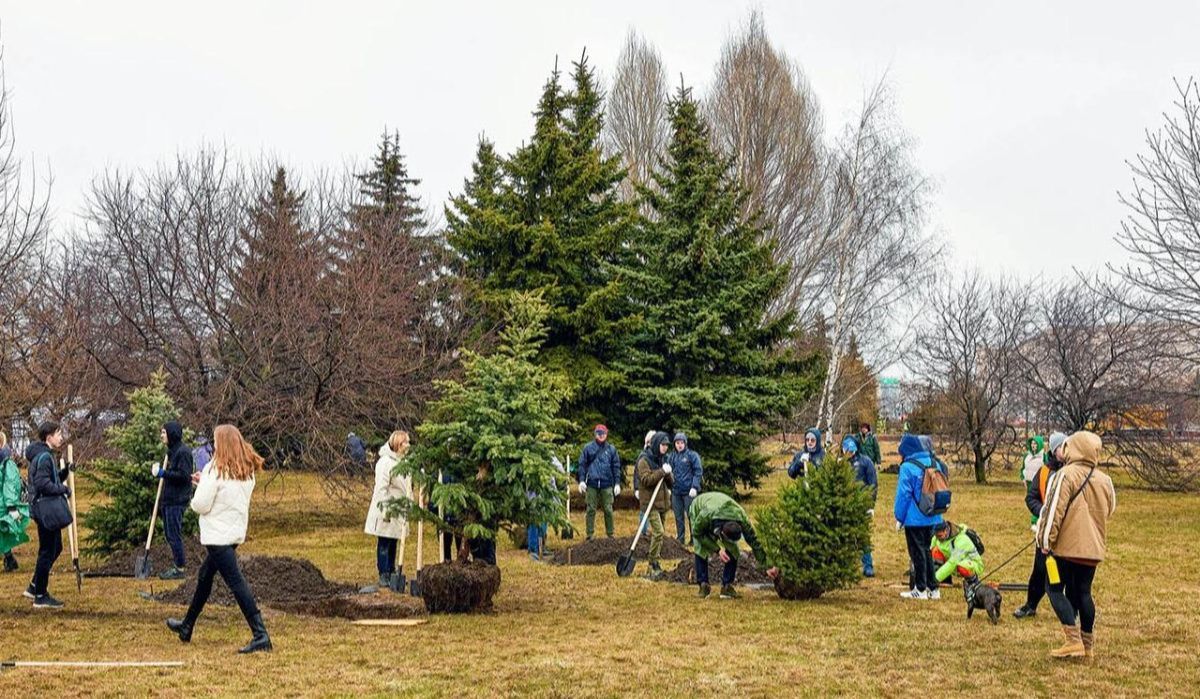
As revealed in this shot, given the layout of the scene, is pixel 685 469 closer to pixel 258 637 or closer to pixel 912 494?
pixel 912 494

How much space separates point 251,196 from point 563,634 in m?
19.2

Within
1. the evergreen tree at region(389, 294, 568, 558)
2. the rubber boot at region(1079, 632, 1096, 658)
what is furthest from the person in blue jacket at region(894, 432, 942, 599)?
the evergreen tree at region(389, 294, 568, 558)

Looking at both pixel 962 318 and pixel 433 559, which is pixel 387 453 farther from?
pixel 962 318

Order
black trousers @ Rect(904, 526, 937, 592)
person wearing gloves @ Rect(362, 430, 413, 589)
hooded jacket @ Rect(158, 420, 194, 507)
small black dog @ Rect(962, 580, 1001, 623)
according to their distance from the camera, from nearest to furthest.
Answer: small black dog @ Rect(962, 580, 1001, 623) < black trousers @ Rect(904, 526, 937, 592) < person wearing gloves @ Rect(362, 430, 413, 589) < hooded jacket @ Rect(158, 420, 194, 507)

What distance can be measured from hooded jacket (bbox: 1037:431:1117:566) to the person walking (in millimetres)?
5930

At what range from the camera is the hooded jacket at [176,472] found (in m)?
12.4

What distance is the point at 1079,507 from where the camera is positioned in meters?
8.12

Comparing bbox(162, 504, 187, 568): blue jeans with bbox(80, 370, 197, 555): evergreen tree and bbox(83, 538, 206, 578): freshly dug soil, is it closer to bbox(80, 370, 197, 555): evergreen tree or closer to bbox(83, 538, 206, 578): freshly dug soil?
bbox(83, 538, 206, 578): freshly dug soil

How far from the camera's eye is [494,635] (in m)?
9.57

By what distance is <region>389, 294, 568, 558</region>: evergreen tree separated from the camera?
10.6 metres

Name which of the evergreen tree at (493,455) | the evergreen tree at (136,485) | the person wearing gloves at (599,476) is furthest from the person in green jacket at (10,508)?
the person wearing gloves at (599,476)

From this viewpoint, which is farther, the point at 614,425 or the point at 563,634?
the point at 614,425

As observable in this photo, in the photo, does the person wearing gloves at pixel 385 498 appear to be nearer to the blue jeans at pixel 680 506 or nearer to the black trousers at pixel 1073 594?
the blue jeans at pixel 680 506

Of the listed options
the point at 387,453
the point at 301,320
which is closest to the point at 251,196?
the point at 301,320
